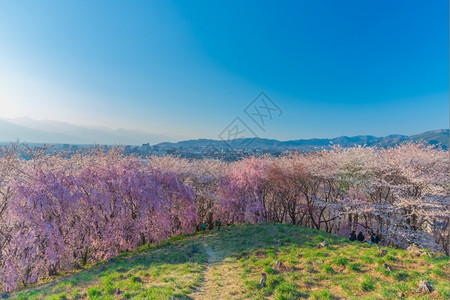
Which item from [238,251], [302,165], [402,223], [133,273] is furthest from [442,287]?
[302,165]

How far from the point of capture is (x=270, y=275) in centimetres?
662

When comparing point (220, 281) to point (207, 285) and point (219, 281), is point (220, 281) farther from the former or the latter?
point (207, 285)

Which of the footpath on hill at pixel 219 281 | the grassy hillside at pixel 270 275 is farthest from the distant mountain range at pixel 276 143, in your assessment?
the footpath on hill at pixel 219 281

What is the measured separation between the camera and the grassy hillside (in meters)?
5.46

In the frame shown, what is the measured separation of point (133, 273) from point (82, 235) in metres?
5.69

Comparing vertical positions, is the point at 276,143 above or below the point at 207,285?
above

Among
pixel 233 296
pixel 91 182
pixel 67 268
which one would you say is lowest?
pixel 67 268

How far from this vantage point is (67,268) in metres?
10.7

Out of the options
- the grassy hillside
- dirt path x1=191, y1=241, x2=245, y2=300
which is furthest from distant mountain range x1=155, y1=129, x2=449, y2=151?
dirt path x1=191, y1=241, x2=245, y2=300

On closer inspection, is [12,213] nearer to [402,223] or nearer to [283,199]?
[283,199]

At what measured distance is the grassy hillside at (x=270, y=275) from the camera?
546 centimetres

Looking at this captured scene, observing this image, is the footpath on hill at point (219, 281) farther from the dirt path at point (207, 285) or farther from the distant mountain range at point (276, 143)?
the distant mountain range at point (276, 143)

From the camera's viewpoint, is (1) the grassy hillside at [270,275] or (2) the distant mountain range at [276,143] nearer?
(1) the grassy hillside at [270,275]

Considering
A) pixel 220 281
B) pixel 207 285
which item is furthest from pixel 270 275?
pixel 207 285
